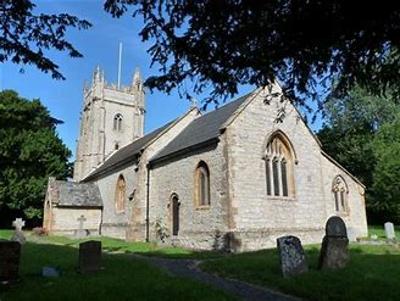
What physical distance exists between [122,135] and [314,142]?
32.4 m

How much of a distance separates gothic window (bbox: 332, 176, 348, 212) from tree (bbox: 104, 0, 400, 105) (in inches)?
798

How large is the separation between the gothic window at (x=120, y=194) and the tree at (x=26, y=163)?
1213 centimetres

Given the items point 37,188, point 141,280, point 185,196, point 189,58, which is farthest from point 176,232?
point 37,188

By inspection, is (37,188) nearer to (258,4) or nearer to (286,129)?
(286,129)

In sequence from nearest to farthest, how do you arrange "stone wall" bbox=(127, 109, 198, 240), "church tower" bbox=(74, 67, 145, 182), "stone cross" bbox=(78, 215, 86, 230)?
"stone wall" bbox=(127, 109, 198, 240)
"stone cross" bbox=(78, 215, 86, 230)
"church tower" bbox=(74, 67, 145, 182)

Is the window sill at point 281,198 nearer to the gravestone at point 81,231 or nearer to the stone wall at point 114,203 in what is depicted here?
the stone wall at point 114,203

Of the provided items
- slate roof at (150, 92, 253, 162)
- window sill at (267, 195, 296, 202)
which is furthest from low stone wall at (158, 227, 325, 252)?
slate roof at (150, 92, 253, 162)

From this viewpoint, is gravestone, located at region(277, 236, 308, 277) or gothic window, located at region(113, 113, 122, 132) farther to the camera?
gothic window, located at region(113, 113, 122, 132)

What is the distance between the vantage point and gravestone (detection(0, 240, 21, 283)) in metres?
9.68

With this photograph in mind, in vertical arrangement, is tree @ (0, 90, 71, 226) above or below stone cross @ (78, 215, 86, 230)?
above

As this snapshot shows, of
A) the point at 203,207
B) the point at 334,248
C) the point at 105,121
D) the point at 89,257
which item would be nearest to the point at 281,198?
the point at 203,207

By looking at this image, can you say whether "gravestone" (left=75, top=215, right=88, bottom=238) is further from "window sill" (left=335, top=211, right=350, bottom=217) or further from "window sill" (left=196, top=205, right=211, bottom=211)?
"window sill" (left=335, top=211, right=350, bottom=217)

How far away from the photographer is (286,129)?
22.1 m

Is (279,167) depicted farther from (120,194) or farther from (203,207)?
(120,194)
